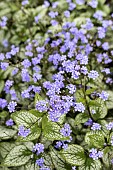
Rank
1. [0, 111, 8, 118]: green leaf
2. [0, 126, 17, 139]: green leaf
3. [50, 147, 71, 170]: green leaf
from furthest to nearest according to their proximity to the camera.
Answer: [0, 111, 8, 118]: green leaf
[0, 126, 17, 139]: green leaf
[50, 147, 71, 170]: green leaf

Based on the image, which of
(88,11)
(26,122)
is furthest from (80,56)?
(88,11)

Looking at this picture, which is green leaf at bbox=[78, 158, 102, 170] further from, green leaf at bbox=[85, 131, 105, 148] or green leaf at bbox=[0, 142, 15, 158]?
green leaf at bbox=[0, 142, 15, 158]

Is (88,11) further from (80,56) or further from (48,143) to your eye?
(48,143)

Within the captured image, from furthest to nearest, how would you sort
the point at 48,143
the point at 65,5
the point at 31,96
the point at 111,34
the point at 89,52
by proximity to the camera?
the point at 65,5 < the point at 111,34 < the point at 89,52 < the point at 31,96 < the point at 48,143

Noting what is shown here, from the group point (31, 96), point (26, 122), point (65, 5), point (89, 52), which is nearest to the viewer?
point (26, 122)

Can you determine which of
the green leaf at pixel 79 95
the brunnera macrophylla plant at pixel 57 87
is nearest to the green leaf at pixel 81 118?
the brunnera macrophylla plant at pixel 57 87

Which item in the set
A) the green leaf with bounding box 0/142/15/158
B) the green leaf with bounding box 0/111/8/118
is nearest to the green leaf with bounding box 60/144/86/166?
the green leaf with bounding box 0/142/15/158

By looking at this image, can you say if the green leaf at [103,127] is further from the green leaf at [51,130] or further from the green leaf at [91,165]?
the green leaf at [51,130]
